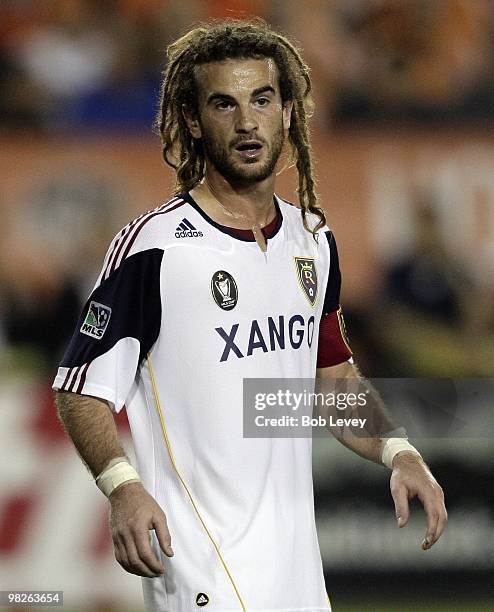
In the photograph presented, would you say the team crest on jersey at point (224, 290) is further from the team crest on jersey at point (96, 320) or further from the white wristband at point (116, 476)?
the white wristband at point (116, 476)

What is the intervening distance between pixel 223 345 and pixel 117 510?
1.67 feet

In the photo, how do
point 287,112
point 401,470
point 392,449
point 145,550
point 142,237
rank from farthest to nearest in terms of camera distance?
point 287,112 → point 392,449 → point 401,470 → point 142,237 → point 145,550

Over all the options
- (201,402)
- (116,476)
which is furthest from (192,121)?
(116,476)

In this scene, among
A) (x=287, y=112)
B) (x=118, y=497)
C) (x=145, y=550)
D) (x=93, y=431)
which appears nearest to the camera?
(x=145, y=550)

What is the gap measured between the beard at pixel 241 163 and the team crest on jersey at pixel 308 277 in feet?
0.82

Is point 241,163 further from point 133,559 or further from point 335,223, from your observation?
point 335,223

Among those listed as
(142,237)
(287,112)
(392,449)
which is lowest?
(392,449)

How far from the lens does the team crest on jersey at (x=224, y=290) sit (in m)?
2.91

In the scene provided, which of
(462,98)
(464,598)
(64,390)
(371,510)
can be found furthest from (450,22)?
(64,390)

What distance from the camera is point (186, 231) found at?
2934 millimetres

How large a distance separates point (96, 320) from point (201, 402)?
324 millimetres

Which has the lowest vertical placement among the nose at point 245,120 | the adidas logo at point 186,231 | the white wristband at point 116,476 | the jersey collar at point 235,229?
the white wristband at point 116,476

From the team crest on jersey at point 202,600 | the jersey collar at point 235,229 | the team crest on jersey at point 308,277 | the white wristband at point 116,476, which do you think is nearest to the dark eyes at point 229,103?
the jersey collar at point 235,229

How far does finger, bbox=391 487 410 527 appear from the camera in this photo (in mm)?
2824
